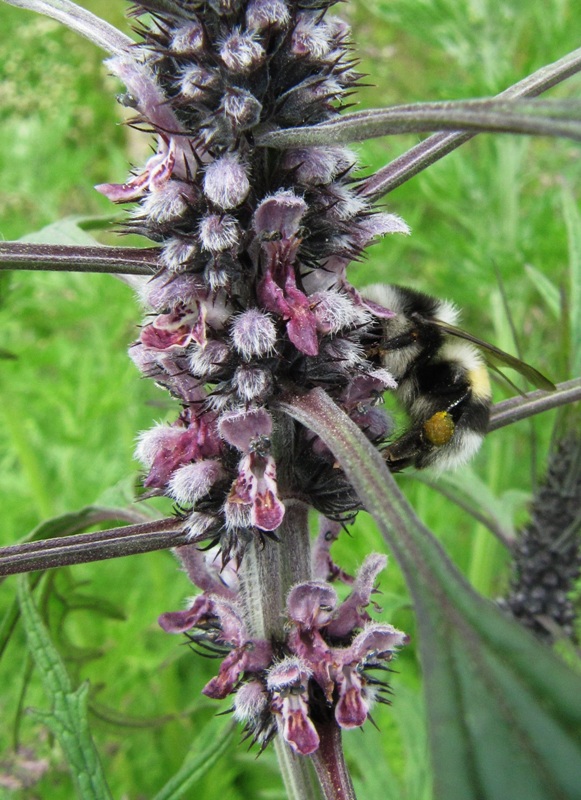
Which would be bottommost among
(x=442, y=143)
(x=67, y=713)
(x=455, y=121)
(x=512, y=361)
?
(x=67, y=713)

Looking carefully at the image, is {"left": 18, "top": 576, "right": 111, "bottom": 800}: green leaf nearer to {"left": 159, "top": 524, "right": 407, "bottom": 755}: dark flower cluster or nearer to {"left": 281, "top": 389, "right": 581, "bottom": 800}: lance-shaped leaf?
{"left": 159, "top": 524, "right": 407, "bottom": 755}: dark flower cluster

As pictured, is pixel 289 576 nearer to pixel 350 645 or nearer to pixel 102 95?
pixel 350 645

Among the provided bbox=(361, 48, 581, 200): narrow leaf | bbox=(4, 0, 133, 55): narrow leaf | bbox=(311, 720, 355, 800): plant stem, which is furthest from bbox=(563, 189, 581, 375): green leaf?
bbox=(4, 0, 133, 55): narrow leaf

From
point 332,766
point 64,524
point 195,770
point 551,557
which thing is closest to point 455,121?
point 332,766

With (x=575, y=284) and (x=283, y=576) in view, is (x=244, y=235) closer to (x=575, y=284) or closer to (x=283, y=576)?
(x=283, y=576)

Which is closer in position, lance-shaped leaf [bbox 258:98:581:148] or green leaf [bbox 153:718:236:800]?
lance-shaped leaf [bbox 258:98:581:148]

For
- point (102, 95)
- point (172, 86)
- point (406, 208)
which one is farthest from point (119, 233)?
point (102, 95)

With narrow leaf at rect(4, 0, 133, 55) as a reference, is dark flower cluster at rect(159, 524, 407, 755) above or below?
below
